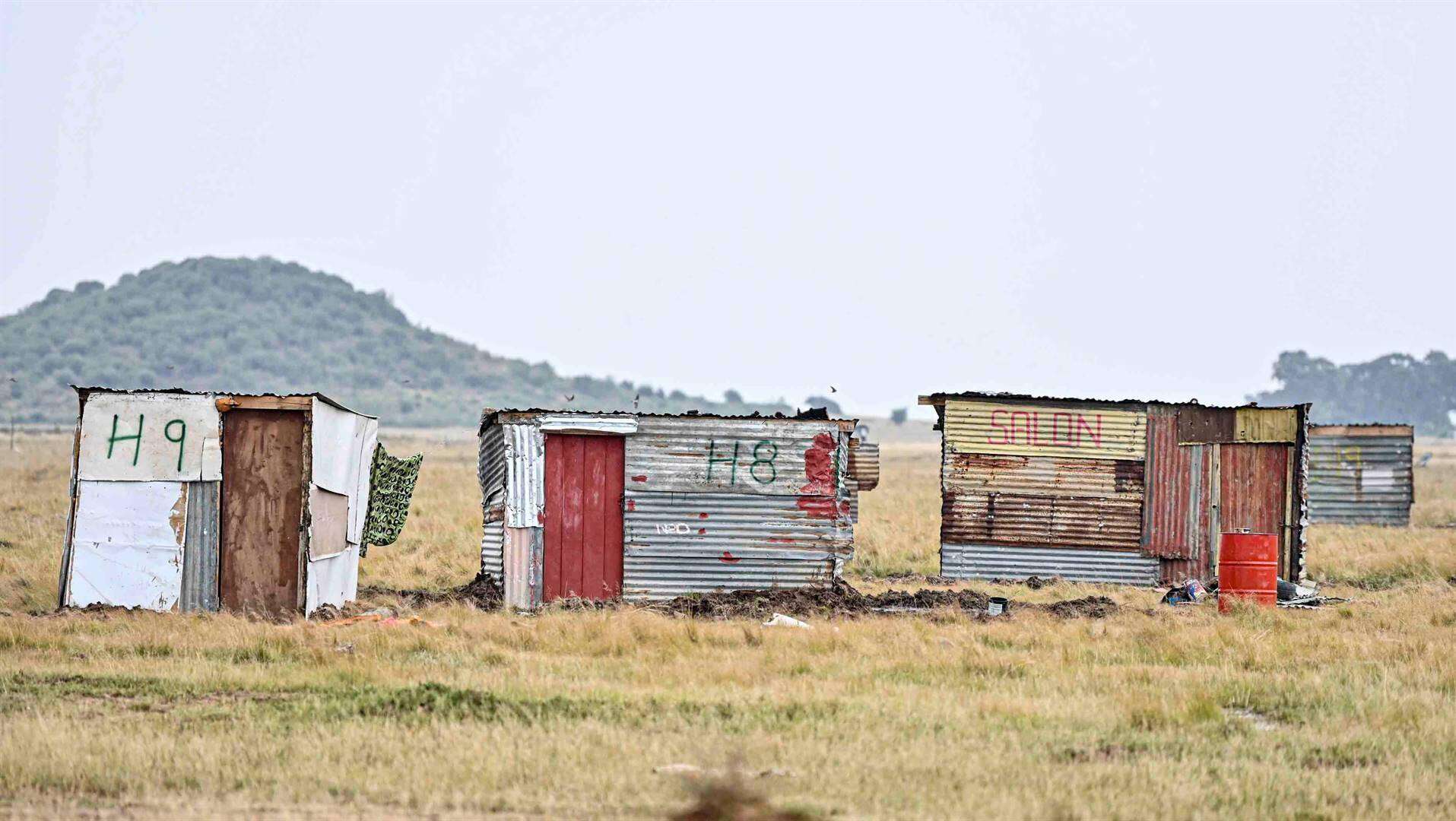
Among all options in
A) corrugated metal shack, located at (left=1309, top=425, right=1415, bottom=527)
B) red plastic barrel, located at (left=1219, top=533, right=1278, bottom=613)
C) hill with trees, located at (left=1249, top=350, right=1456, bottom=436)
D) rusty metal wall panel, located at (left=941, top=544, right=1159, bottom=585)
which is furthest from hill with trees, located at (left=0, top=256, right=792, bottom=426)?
red plastic barrel, located at (left=1219, top=533, right=1278, bottom=613)

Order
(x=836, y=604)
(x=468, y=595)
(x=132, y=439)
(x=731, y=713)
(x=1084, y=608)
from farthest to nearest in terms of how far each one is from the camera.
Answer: (x=468, y=595)
(x=1084, y=608)
(x=836, y=604)
(x=132, y=439)
(x=731, y=713)

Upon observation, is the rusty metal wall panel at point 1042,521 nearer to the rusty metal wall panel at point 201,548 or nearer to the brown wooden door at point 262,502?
the brown wooden door at point 262,502

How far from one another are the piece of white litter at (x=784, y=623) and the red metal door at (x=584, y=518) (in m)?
2.78

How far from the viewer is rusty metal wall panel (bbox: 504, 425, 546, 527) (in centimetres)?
1880

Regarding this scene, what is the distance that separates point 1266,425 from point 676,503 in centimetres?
906

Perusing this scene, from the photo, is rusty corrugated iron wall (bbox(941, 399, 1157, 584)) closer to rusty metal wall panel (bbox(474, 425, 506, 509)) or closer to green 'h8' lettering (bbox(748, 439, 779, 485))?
green 'h8' lettering (bbox(748, 439, 779, 485))

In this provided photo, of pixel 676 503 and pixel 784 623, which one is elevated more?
pixel 676 503

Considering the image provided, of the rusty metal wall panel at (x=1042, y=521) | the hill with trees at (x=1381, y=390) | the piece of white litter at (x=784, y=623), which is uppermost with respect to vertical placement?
the hill with trees at (x=1381, y=390)

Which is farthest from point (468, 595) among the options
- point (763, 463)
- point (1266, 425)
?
point (1266, 425)

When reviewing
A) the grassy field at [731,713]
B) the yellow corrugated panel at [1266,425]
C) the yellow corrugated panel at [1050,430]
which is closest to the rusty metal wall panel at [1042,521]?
the yellow corrugated panel at [1050,430]

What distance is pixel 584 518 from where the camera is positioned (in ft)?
62.8

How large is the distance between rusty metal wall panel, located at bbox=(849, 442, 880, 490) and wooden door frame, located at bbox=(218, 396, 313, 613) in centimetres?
681

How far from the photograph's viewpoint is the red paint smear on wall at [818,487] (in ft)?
63.4

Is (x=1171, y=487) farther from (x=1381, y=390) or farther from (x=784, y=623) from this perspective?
(x=1381, y=390)
